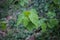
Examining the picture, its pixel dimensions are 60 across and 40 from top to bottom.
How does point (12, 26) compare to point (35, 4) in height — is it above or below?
below

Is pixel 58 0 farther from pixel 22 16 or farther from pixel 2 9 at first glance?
pixel 2 9

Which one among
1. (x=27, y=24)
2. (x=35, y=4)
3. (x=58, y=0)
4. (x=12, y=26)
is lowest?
(x=27, y=24)

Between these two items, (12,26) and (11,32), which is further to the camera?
(12,26)

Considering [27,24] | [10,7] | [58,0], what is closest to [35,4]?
[10,7]

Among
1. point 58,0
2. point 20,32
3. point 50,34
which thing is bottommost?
point 58,0

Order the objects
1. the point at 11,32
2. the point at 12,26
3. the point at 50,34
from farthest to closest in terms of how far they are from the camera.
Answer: the point at 12,26 < the point at 11,32 < the point at 50,34

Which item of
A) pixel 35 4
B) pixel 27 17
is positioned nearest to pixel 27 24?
pixel 27 17

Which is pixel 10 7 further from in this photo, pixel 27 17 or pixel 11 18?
pixel 27 17

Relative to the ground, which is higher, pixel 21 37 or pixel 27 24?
pixel 21 37

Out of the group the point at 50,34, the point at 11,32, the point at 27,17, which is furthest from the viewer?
the point at 11,32
